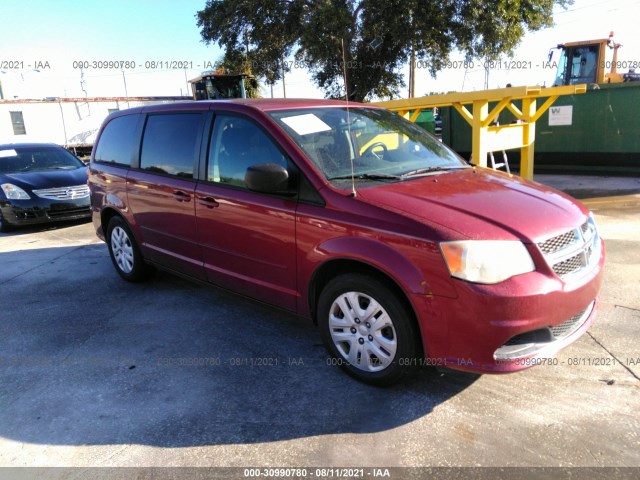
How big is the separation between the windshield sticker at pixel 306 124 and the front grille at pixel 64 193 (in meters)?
6.54

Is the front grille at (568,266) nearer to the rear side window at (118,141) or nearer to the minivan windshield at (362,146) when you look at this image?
→ the minivan windshield at (362,146)

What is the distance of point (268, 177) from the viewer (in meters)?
3.10

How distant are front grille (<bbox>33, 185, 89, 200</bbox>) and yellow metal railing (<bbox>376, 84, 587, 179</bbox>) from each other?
227 inches

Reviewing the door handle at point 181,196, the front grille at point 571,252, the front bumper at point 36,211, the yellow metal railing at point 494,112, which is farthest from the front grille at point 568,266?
the front bumper at point 36,211

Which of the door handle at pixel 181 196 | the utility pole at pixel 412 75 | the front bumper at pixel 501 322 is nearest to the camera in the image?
the front bumper at pixel 501 322

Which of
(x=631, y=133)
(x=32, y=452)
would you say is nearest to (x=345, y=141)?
(x=32, y=452)

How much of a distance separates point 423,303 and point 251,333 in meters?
1.79

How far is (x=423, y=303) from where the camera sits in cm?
264

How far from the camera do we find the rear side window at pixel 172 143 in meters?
4.05

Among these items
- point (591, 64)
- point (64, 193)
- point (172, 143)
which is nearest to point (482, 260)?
point (172, 143)

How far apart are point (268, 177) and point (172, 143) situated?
5.30 ft

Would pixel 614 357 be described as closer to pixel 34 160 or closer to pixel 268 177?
pixel 268 177

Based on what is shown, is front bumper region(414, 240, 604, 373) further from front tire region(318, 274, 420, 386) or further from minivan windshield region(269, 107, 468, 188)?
minivan windshield region(269, 107, 468, 188)

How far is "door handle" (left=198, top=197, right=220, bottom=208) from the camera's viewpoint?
3.76 metres
